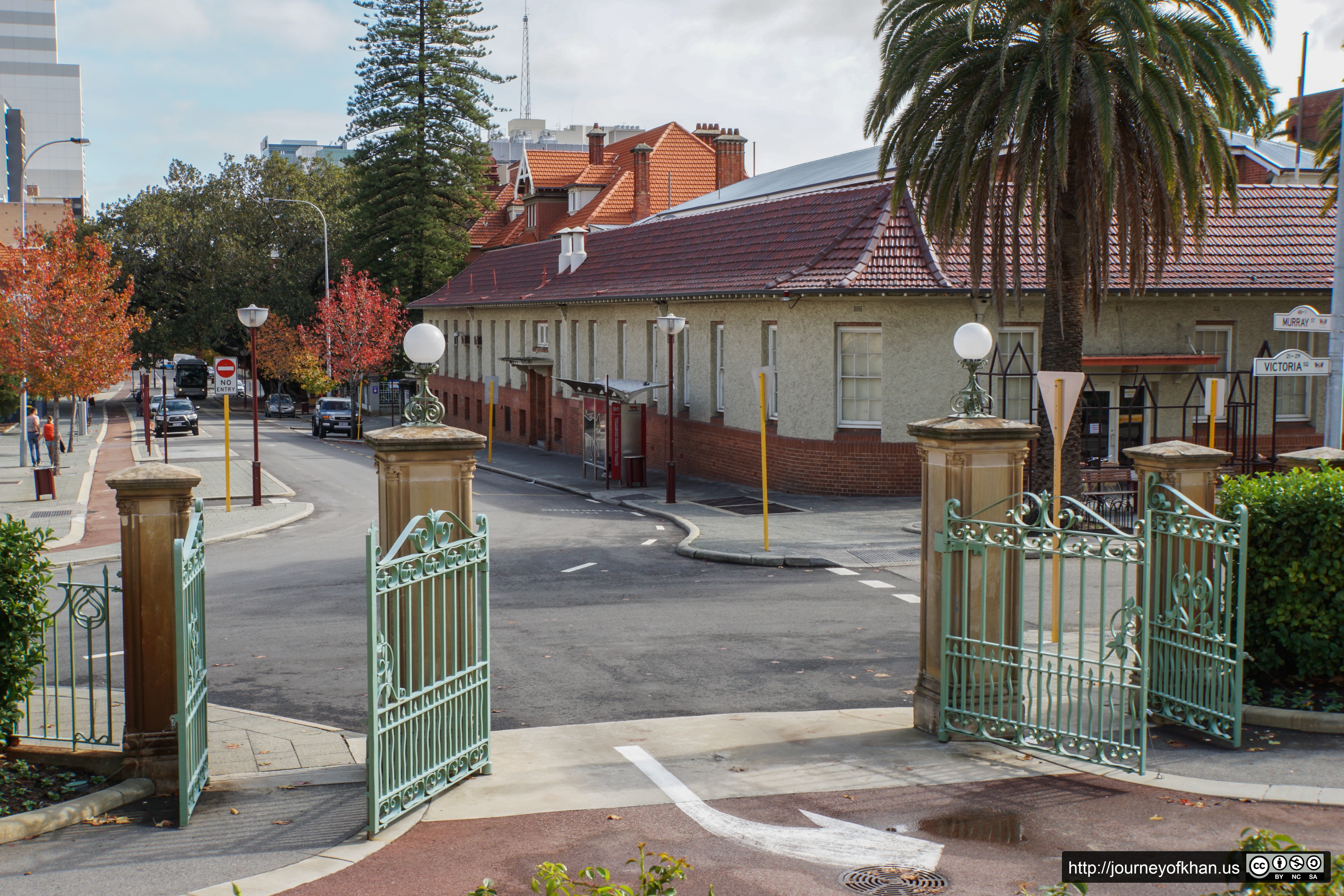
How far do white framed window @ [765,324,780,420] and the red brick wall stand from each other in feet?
1.88

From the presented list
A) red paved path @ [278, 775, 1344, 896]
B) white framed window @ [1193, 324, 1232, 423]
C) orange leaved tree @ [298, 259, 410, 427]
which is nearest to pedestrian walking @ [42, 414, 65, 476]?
orange leaved tree @ [298, 259, 410, 427]

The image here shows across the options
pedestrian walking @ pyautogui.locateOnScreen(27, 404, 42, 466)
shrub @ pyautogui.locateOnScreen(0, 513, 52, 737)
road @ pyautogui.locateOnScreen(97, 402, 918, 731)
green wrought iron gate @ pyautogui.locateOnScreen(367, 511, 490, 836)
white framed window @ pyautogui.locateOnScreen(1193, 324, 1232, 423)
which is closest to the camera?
green wrought iron gate @ pyautogui.locateOnScreen(367, 511, 490, 836)

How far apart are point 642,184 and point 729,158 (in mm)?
4751

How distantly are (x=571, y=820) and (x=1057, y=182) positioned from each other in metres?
14.7

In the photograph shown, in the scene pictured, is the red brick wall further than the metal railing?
Yes

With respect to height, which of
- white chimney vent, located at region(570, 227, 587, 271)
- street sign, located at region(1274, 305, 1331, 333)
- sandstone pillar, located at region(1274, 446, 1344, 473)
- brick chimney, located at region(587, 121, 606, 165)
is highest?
brick chimney, located at region(587, 121, 606, 165)

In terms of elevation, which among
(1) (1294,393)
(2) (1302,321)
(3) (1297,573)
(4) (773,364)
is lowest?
(3) (1297,573)

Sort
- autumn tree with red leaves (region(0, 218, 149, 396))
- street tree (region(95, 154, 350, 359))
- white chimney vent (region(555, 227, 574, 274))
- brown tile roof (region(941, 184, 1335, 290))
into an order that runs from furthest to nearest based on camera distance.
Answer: street tree (region(95, 154, 350, 359)) → white chimney vent (region(555, 227, 574, 274)) → autumn tree with red leaves (region(0, 218, 149, 396)) → brown tile roof (region(941, 184, 1335, 290))

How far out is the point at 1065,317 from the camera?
20.0 metres

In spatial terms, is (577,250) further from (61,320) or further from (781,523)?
(781,523)

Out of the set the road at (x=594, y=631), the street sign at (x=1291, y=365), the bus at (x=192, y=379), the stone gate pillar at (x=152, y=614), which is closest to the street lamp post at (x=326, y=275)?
the bus at (x=192, y=379)

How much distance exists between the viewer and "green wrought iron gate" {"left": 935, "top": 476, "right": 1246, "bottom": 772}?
25.1 feet

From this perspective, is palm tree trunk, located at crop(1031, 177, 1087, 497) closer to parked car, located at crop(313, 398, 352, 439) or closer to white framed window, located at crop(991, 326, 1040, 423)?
white framed window, located at crop(991, 326, 1040, 423)

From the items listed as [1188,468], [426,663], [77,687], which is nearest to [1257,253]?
[1188,468]
